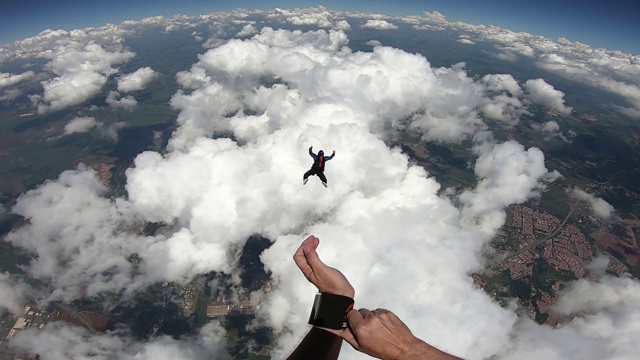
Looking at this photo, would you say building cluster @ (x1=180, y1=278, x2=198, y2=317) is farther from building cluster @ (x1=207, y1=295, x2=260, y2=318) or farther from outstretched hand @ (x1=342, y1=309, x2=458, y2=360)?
outstretched hand @ (x1=342, y1=309, x2=458, y2=360)

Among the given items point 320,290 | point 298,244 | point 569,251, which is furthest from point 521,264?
point 320,290

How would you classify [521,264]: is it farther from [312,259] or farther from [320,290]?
[312,259]

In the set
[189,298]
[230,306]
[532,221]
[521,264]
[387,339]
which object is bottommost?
[189,298]

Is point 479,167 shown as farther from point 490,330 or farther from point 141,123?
point 141,123

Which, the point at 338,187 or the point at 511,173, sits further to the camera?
the point at 511,173

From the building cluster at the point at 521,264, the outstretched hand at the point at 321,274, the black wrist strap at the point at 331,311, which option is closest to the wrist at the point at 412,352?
the black wrist strap at the point at 331,311

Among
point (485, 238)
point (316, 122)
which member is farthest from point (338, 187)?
point (485, 238)
